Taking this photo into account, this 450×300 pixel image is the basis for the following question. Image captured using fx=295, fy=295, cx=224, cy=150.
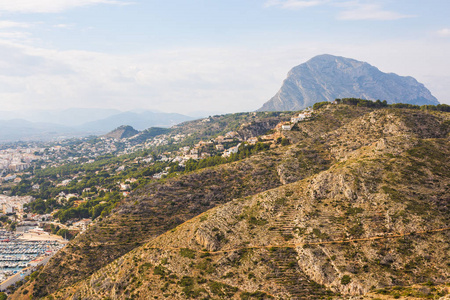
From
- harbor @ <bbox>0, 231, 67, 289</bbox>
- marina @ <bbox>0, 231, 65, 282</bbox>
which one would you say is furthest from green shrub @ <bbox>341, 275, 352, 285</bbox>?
marina @ <bbox>0, 231, 65, 282</bbox>

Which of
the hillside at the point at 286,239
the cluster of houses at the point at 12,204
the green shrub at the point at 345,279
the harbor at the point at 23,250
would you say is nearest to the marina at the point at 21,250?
the harbor at the point at 23,250

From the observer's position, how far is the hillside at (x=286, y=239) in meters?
43.9

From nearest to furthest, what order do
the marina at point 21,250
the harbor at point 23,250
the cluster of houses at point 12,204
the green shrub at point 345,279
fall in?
1. the green shrub at point 345,279
2. the harbor at point 23,250
3. the marina at point 21,250
4. the cluster of houses at point 12,204

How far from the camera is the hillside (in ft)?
144

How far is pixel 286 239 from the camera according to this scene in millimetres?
51375

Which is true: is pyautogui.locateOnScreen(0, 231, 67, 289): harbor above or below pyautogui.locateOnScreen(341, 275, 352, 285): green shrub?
below

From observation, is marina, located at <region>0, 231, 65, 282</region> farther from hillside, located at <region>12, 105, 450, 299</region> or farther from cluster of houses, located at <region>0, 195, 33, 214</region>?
hillside, located at <region>12, 105, 450, 299</region>

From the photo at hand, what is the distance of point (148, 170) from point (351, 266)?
13086cm

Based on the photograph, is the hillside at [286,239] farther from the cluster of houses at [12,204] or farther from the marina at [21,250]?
the cluster of houses at [12,204]

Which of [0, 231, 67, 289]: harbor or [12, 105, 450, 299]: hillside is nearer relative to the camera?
[12, 105, 450, 299]: hillside

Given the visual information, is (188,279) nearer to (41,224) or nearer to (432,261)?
(432,261)

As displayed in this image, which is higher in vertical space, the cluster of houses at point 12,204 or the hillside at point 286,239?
the hillside at point 286,239

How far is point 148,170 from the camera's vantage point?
160 m

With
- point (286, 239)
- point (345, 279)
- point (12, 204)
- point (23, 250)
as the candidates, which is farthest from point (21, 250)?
point (345, 279)
